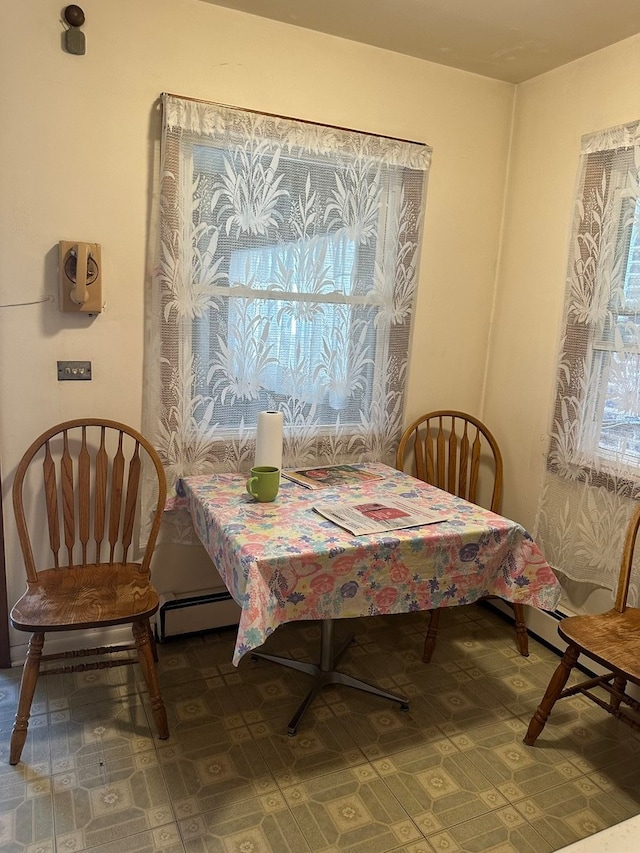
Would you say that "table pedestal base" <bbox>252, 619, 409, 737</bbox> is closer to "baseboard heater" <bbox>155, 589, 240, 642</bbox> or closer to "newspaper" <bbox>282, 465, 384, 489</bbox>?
"baseboard heater" <bbox>155, 589, 240, 642</bbox>

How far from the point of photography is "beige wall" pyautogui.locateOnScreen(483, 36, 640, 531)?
246 cm

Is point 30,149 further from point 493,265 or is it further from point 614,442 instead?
point 614,442

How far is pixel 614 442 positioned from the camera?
237cm

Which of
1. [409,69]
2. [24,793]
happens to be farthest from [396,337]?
[24,793]

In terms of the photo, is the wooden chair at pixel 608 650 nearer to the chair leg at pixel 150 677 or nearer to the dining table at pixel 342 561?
the dining table at pixel 342 561

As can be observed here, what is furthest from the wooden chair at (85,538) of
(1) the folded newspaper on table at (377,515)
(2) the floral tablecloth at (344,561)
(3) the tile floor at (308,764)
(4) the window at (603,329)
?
(4) the window at (603,329)

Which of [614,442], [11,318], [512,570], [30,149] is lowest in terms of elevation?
[512,570]

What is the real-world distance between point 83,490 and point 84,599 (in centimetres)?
43

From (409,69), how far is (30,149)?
5.04ft

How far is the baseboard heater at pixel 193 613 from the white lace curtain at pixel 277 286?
546mm

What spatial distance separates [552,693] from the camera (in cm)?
202

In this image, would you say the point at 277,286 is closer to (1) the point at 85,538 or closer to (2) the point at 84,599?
(1) the point at 85,538

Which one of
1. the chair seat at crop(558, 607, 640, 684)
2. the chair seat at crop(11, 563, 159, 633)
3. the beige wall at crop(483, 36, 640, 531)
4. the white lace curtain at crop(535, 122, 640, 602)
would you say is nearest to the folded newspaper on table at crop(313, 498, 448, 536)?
the chair seat at crop(558, 607, 640, 684)

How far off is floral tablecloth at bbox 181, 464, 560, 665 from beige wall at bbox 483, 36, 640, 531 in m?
0.76
